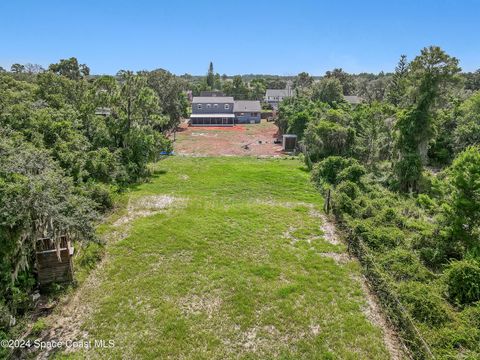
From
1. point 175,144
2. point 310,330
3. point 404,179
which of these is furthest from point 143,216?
point 175,144

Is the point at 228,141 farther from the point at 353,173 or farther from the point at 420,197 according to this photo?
the point at 420,197

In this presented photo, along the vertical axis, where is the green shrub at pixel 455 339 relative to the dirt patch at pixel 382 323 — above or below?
above

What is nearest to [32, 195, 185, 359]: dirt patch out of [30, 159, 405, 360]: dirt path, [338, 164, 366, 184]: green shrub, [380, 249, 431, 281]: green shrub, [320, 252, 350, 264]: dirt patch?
[30, 159, 405, 360]: dirt path

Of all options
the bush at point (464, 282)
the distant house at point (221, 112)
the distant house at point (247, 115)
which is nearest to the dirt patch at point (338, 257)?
the bush at point (464, 282)

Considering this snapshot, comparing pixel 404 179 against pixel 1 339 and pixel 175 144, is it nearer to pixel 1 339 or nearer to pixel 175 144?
pixel 1 339

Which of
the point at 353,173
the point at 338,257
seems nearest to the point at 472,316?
the point at 338,257

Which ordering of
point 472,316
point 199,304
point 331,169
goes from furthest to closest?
point 331,169 → point 199,304 → point 472,316

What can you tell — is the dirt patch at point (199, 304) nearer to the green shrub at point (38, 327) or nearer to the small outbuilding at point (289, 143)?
the green shrub at point (38, 327)
